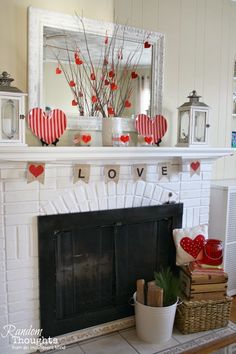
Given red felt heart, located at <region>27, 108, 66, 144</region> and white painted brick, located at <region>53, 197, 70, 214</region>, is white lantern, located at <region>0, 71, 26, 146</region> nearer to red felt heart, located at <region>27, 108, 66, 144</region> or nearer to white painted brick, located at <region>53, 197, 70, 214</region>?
red felt heart, located at <region>27, 108, 66, 144</region>

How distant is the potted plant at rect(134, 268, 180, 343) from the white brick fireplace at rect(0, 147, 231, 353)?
0.38 metres

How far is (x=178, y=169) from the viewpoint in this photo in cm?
236

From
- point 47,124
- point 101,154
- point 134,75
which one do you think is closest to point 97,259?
point 101,154

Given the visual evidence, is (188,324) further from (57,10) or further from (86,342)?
(57,10)

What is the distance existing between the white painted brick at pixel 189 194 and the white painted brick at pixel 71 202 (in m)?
0.84

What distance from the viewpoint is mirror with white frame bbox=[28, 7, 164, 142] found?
1.98 metres

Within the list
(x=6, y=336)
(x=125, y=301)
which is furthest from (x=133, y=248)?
(x=6, y=336)

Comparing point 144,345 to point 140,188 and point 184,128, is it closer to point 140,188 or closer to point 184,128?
point 140,188

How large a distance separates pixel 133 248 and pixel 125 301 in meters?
0.38

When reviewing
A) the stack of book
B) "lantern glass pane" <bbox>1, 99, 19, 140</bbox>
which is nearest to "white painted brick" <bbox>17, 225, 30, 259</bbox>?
"lantern glass pane" <bbox>1, 99, 19, 140</bbox>

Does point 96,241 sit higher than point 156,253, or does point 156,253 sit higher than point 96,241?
point 96,241

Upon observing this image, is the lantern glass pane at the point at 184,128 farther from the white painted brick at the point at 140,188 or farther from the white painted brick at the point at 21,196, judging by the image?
the white painted brick at the point at 21,196

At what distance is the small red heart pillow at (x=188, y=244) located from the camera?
226 centimetres

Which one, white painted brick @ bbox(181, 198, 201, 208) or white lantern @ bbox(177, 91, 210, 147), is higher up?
white lantern @ bbox(177, 91, 210, 147)
